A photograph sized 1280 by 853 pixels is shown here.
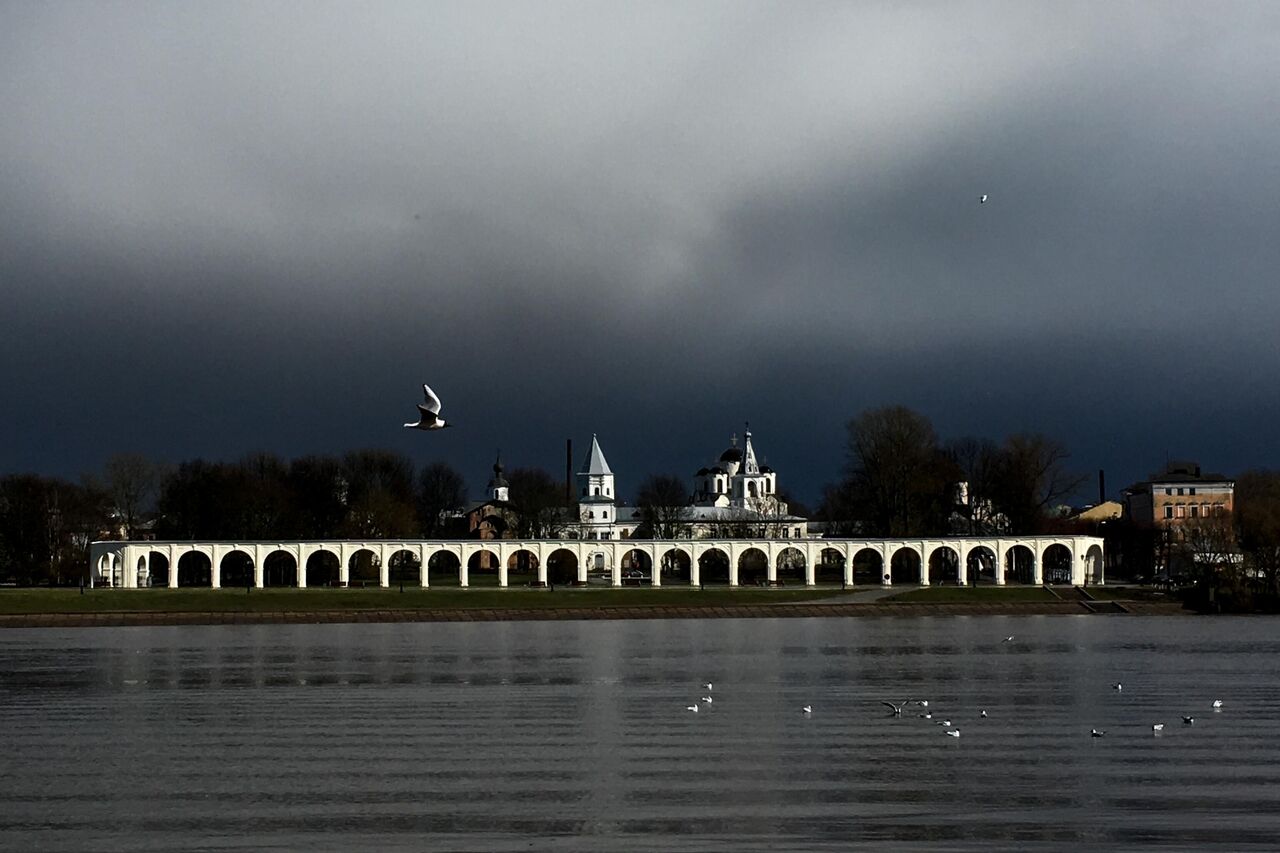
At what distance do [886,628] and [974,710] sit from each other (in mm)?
38742

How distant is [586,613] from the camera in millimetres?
91438

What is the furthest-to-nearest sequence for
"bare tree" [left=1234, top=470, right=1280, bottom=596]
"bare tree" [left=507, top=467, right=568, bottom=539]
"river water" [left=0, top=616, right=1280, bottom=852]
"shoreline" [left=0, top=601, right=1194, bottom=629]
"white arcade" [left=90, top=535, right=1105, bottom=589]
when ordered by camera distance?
"bare tree" [left=507, top=467, right=568, bottom=539] < "white arcade" [left=90, top=535, right=1105, bottom=589] < "bare tree" [left=1234, top=470, right=1280, bottom=596] < "shoreline" [left=0, top=601, right=1194, bottom=629] < "river water" [left=0, top=616, right=1280, bottom=852]

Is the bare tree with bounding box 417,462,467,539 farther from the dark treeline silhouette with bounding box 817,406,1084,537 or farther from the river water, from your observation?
the river water

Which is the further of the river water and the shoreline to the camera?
the shoreline

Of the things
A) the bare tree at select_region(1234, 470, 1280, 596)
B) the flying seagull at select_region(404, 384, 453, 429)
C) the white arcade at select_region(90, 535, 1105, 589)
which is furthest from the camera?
the white arcade at select_region(90, 535, 1105, 589)

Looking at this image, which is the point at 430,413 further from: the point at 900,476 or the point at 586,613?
the point at 900,476

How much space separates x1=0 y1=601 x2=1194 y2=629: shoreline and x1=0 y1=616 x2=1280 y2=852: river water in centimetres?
2631

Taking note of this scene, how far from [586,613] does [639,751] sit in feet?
196

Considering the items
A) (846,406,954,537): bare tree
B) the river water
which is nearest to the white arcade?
(846,406,954,537): bare tree

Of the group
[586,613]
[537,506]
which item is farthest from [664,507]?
[586,613]

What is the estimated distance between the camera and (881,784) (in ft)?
90.3

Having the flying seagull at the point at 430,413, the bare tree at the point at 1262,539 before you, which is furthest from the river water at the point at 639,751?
the bare tree at the point at 1262,539

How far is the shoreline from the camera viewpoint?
85.1 metres

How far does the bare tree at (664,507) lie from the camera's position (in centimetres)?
14325
